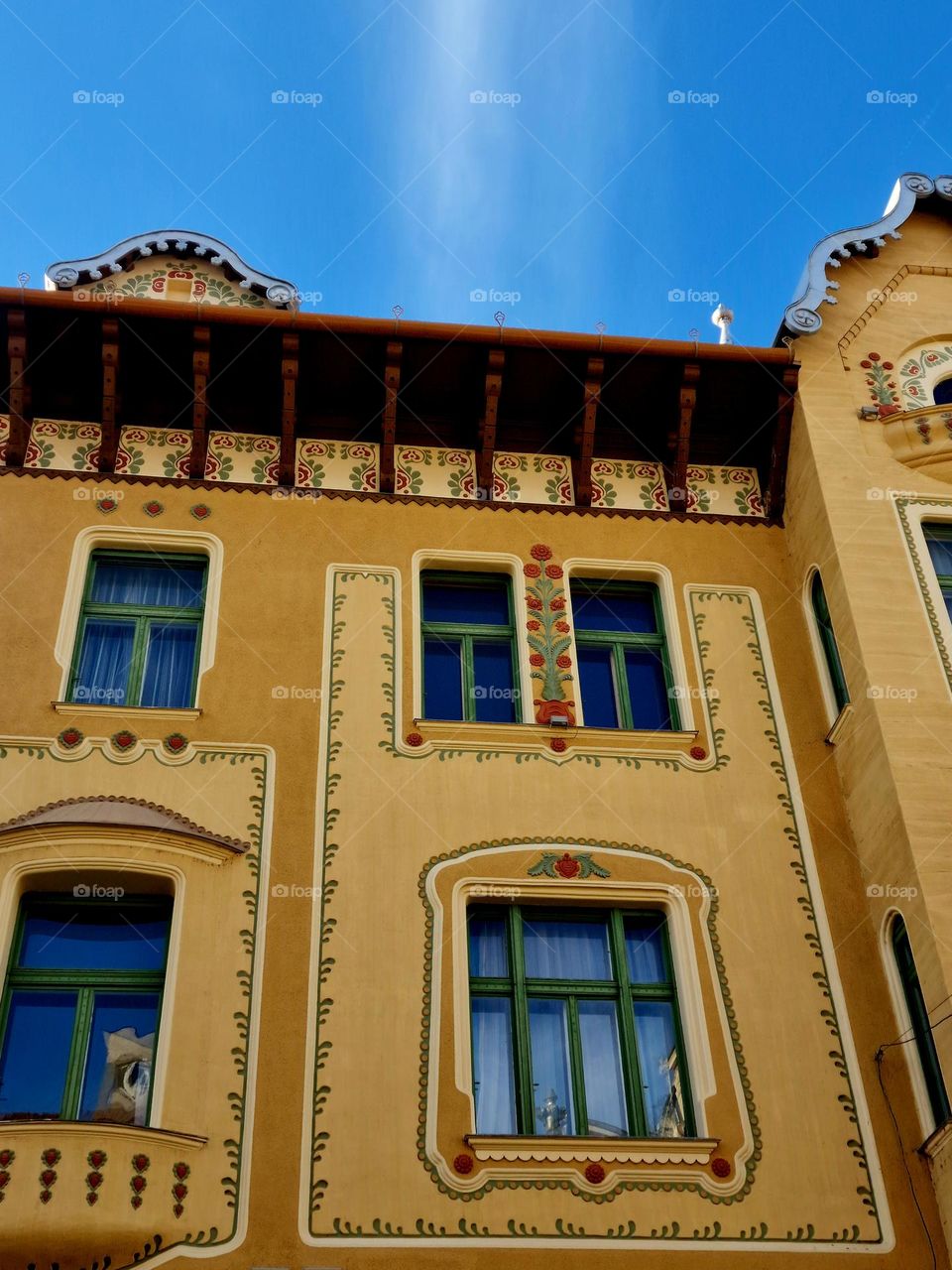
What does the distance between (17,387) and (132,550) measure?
1841 millimetres

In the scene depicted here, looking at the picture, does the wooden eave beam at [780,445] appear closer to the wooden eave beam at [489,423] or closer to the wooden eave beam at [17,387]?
the wooden eave beam at [489,423]

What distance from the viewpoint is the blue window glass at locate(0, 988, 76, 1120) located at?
9.88 m

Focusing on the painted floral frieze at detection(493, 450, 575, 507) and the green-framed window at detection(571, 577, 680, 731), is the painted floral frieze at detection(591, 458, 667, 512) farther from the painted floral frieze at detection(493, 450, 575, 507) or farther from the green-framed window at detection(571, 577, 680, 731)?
the green-framed window at detection(571, 577, 680, 731)

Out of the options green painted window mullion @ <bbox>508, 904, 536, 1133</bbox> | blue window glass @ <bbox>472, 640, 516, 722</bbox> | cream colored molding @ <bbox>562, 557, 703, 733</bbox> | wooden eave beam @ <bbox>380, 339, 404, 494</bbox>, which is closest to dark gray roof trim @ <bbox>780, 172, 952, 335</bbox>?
cream colored molding @ <bbox>562, 557, 703, 733</bbox>

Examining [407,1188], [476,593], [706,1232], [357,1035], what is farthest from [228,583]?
[706,1232]

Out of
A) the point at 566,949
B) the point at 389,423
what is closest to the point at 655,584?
the point at 389,423

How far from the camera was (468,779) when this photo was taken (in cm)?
1166

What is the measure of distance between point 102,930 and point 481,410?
5.85m

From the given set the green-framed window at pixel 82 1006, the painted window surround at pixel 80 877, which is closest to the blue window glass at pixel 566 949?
the painted window surround at pixel 80 877

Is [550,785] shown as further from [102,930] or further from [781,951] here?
[102,930]

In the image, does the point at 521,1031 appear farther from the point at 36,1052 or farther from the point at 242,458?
the point at 242,458

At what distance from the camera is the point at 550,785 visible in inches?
460

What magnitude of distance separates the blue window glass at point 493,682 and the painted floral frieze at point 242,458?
2563 millimetres

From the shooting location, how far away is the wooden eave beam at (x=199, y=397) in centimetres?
1306
